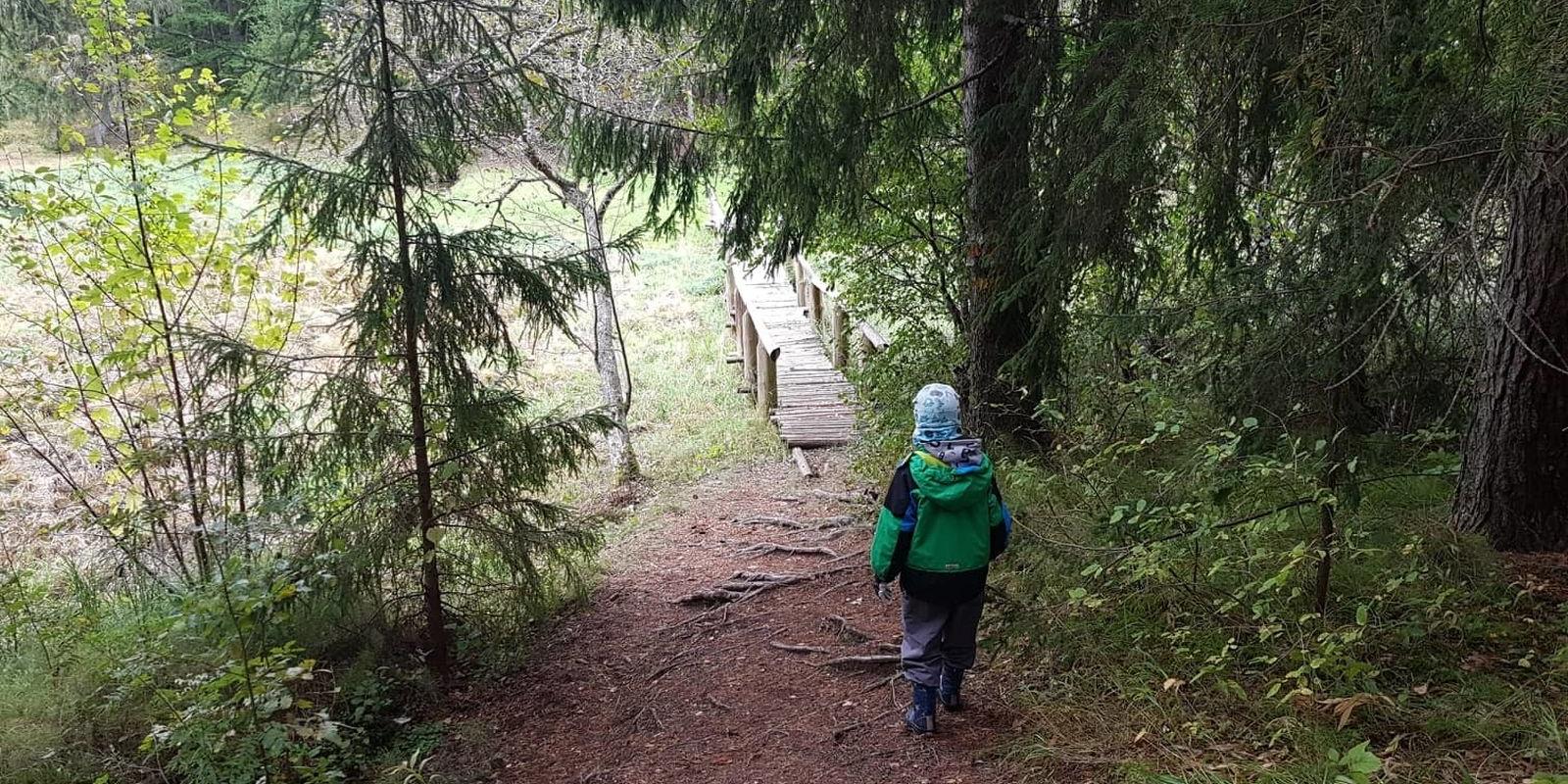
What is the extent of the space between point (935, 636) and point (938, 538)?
1.61 feet

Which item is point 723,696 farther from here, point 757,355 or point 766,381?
point 757,355

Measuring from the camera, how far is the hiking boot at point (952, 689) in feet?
13.6

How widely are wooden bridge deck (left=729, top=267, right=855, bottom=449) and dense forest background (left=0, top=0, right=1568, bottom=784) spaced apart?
11.9ft

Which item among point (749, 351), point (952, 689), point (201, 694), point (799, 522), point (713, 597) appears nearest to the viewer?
point (201, 694)

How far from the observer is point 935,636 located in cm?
397

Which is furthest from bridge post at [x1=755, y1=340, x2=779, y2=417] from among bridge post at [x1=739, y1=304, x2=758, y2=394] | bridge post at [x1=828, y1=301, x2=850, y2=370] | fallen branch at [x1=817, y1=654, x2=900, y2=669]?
fallen branch at [x1=817, y1=654, x2=900, y2=669]

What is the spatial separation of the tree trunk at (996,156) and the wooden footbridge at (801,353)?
2.75 m

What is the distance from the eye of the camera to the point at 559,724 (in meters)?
5.09

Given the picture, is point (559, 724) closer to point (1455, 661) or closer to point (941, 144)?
point (1455, 661)

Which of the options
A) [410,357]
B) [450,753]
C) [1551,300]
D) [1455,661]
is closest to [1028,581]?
[1455,661]

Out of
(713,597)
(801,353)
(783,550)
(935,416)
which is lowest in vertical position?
(713,597)

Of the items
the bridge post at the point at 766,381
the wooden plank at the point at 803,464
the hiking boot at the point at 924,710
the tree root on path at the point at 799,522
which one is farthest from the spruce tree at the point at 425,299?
the bridge post at the point at 766,381

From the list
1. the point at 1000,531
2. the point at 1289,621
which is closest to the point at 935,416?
the point at 1000,531

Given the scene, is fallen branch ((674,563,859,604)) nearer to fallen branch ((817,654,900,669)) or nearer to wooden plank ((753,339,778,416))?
fallen branch ((817,654,900,669))
